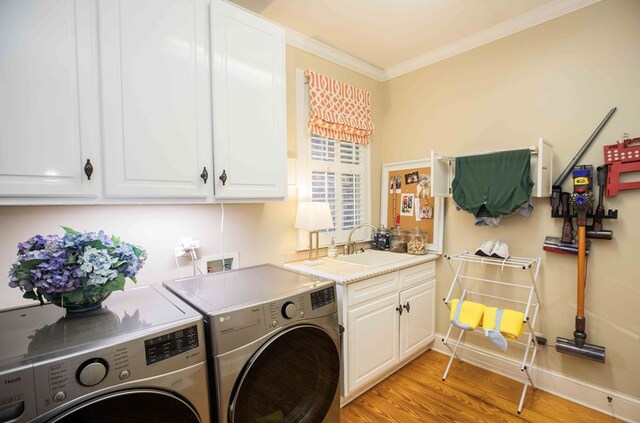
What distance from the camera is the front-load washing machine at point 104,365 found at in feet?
2.44

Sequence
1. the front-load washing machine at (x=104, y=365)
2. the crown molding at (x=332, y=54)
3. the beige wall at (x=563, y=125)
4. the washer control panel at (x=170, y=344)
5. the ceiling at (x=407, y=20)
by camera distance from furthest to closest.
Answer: the crown molding at (x=332, y=54), the ceiling at (x=407, y=20), the beige wall at (x=563, y=125), the washer control panel at (x=170, y=344), the front-load washing machine at (x=104, y=365)

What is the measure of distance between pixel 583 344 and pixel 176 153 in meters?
2.68

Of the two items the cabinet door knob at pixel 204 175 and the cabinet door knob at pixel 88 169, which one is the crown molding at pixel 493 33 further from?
the cabinet door knob at pixel 88 169

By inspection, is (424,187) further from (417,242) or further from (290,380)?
(290,380)

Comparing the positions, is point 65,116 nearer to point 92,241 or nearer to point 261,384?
point 92,241

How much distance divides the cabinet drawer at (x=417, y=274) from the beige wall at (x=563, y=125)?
0.12 metres

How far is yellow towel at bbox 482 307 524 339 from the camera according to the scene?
1.90m

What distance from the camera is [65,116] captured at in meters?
1.12

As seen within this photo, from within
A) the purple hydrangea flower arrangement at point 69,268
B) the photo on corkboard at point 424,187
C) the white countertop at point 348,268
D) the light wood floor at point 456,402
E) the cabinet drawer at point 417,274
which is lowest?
the light wood floor at point 456,402

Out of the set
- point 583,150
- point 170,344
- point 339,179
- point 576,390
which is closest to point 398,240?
point 339,179

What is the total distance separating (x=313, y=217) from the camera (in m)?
2.10

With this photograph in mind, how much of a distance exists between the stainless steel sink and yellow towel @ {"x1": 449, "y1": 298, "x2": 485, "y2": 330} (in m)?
0.55

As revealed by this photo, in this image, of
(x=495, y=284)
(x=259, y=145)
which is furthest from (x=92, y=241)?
(x=495, y=284)

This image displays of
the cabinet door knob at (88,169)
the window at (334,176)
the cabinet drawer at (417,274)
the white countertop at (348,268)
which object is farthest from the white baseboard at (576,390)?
the cabinet door knob at (88,169)
